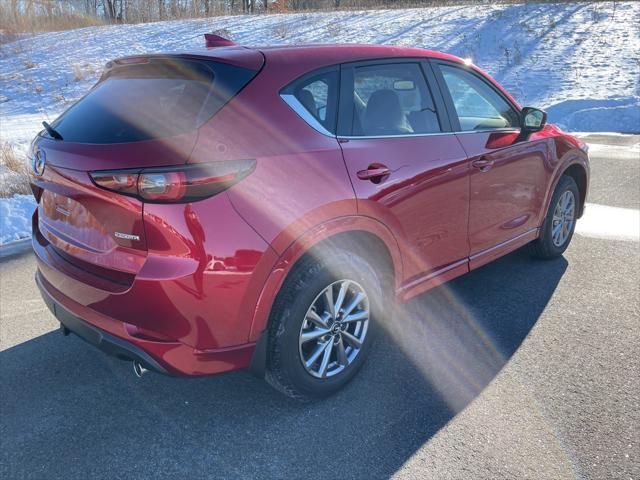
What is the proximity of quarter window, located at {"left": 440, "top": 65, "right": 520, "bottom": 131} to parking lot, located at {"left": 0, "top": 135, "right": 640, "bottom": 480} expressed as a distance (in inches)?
50.7

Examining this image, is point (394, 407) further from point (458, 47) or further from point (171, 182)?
point (458, 47)

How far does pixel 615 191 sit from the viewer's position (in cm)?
697

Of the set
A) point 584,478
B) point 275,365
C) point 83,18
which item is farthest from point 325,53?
point 83,18

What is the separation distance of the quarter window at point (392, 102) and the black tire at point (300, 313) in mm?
710

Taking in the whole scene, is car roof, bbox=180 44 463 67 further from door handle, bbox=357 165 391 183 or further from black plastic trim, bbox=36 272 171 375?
black plastic trim, bbox=36 272 171 375

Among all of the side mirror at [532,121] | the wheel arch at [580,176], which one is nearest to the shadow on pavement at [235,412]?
the side mirror at [532,121]

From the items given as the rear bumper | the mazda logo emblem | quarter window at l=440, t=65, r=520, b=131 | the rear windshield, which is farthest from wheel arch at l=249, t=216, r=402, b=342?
the mazda logo emblem

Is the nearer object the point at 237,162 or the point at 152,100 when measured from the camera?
the point at 237,162

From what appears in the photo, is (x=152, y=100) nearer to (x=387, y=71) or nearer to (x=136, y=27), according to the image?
(x=387, y=71)

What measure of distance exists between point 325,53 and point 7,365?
8.69ft

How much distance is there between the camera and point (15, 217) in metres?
5.95

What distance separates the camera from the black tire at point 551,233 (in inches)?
181

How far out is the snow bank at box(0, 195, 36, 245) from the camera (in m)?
5.65

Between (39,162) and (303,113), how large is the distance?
1344 mm
